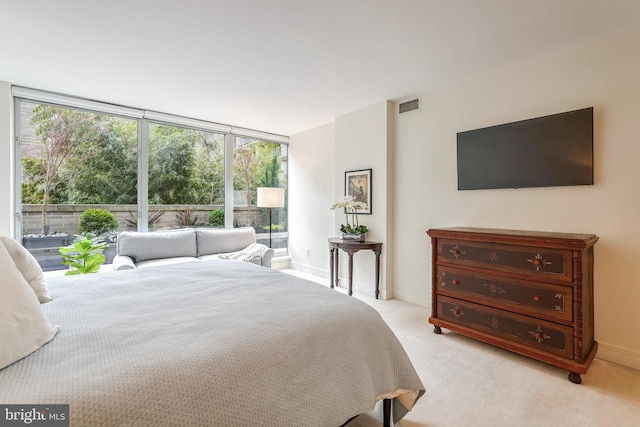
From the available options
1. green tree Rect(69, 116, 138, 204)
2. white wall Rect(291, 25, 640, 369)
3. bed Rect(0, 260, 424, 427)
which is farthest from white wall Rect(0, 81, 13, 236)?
white wall Rect(291, 25, 640, 369)

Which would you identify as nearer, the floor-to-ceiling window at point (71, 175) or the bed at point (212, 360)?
the bed at point (212, 360)

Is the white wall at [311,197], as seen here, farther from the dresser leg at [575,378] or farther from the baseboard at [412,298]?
the dresser leg at [575,378]

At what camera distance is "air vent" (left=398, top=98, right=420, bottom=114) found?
137 inches

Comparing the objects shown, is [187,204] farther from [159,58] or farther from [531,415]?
[531,415]

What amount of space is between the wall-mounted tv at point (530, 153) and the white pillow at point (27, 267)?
336 cm

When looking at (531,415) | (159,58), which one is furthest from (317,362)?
(159,58)

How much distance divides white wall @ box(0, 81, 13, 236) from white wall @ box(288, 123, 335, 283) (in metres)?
3.64

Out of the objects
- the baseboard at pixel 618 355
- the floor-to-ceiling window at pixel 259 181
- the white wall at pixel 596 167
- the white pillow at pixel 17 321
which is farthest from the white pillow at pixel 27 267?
the baseboard at pixel 618 355

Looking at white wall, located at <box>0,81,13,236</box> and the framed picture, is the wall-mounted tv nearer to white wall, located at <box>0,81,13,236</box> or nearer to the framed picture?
the framed picture

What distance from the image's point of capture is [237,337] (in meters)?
1.09

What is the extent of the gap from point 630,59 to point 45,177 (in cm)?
578

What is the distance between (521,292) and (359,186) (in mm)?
2285

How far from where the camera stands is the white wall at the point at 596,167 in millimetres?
2197

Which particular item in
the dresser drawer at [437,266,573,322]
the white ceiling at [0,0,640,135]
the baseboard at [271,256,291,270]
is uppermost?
the white ceiling at [0,0,640,135]
